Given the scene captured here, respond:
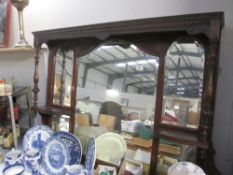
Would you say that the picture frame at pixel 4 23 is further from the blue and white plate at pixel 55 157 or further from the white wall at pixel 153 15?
the blue and white plate at pixel 55 157

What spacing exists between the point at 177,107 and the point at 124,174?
0.45 m

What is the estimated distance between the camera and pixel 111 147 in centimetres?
117

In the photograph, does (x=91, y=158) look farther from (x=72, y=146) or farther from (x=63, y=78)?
(x=63, y=78)

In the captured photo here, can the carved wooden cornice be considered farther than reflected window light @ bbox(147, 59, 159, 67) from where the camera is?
No

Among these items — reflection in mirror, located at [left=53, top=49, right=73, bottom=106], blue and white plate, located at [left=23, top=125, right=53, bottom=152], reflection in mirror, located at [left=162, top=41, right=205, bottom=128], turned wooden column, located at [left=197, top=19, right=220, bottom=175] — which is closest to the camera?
turned wooden column, located at [left=197, top=19, right=220, bottom=175]

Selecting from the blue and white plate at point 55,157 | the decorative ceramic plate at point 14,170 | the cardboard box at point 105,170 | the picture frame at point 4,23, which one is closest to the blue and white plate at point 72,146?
the blue and white plate at point 55,157

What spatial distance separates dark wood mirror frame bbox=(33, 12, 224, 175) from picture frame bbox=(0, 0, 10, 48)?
0.57m

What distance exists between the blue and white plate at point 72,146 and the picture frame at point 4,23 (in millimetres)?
1095

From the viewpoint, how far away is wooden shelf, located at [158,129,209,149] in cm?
87

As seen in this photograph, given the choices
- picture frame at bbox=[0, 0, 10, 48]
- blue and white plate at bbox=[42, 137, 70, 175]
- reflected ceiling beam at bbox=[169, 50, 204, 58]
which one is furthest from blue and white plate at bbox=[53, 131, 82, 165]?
picture frame at bbox=[0, 0, 10, 48]

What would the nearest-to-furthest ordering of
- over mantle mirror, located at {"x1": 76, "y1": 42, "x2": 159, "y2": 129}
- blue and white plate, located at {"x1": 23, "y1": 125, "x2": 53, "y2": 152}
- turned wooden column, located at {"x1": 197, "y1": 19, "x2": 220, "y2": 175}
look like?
turned wooden column, located at {"x1": 197, "y1": 19, "x2": 220, "y2": 175}
over mantle mirror, located at {"x1": 76, "y1": 42, "x2": 159, "y2": 129}
blue and white plate, located at {"x1": 23, "y1": 125, "x2": 53, "y2": 152}

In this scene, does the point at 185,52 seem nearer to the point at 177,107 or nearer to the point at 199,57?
the point at 199,57

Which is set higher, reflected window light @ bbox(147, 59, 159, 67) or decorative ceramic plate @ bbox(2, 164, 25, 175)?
reflected window light @ bbox(147, 59, 159, 67)

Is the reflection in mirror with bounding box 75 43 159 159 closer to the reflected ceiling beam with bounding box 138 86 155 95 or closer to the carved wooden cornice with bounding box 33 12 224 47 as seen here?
the reflected ceiling beam with bounding box 138 86 155 95
